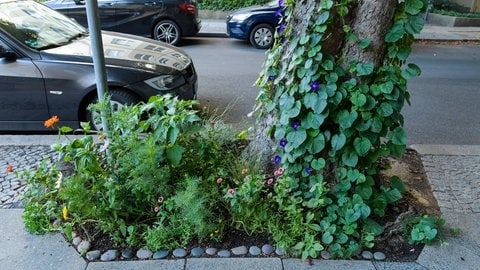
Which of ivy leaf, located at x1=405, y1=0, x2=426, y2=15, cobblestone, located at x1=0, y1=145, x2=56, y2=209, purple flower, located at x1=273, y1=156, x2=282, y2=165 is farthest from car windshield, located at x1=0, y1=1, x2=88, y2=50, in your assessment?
ivy leaf, located at x1=405, y1=0, x2=426, y2=15

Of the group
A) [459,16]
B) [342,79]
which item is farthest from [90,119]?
[459,16]

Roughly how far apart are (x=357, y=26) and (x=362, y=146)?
0.81 meters

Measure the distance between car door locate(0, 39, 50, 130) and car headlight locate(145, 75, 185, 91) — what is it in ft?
4.10

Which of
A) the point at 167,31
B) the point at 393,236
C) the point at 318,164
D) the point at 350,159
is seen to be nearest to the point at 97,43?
A: the point at 318,164

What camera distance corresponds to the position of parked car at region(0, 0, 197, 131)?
4652 mm

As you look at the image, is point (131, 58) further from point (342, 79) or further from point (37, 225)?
point (342, 79)

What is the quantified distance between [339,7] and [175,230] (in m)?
1.87

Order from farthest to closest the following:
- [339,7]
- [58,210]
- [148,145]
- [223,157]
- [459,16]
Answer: [459,16] → [223,157] → [58,210] → [148,145] → [339,7]

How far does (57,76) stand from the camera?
15.3ft

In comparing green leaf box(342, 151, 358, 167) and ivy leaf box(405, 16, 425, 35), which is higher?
ivy leaf box(405, 16, 425, 35)

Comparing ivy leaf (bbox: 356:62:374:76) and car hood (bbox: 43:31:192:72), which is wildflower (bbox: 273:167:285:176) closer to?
ivy leaf (bbox: 356:62:374:76)

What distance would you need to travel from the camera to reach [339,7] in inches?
104

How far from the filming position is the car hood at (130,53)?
4.81 metres

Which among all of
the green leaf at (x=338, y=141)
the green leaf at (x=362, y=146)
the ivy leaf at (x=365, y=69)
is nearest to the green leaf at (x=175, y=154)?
the green leaf at (x=338, y=141)
